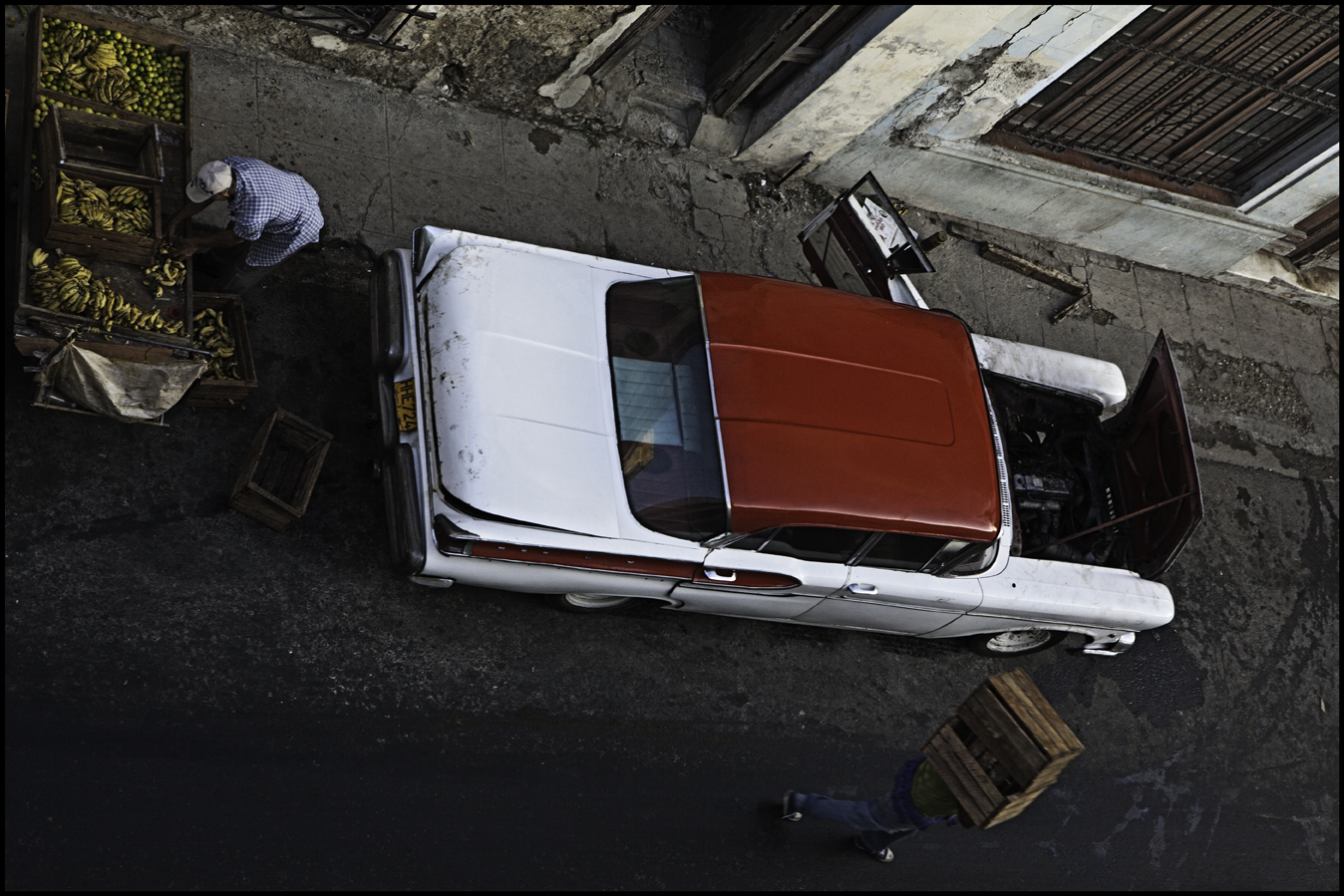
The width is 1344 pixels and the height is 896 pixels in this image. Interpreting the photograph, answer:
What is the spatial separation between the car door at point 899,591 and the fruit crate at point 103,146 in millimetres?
4372

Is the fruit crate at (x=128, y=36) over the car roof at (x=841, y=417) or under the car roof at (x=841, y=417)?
over

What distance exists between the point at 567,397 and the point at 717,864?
8.96 feet

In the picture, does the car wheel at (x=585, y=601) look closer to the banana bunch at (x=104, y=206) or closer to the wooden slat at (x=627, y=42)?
the banana bunch at (x=104, y=206)

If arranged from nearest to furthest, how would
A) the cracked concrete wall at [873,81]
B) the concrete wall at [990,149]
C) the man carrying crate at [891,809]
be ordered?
the man carrying crate at [891,809] → the cracked concrete wall at [873,81] → the concrete wall at [990,149]

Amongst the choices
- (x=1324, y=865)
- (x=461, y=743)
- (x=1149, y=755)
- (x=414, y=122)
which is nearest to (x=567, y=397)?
(x=461, y=743)

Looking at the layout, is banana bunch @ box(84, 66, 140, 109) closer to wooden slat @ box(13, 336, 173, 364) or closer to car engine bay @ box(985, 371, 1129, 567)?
wooden slat @ box(13, 336, 173, 364)

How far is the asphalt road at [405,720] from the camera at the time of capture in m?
5.14

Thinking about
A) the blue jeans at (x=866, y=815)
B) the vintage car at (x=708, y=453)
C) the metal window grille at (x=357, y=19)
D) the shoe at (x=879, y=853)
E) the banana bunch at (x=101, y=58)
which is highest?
the metal window grille at (x=357, y=19)

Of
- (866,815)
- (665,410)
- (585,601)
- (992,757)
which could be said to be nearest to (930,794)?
(992,757)

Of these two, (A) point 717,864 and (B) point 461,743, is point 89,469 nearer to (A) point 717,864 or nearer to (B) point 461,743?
(B) point 461,743

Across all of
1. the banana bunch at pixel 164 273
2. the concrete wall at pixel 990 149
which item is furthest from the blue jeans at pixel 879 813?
the concrete wall at pixel 990 149

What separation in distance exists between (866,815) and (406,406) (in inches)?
128

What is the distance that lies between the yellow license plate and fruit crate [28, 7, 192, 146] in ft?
6.31

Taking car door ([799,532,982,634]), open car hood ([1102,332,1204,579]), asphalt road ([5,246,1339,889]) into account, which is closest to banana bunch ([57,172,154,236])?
asphalt road ([5,246,1339,889])
